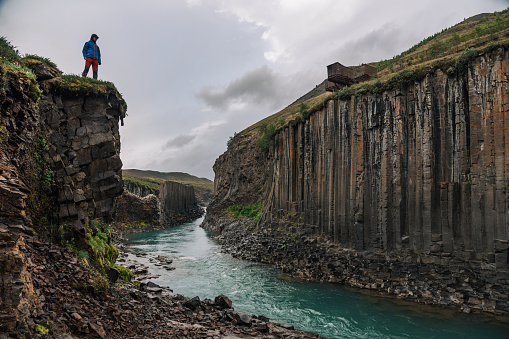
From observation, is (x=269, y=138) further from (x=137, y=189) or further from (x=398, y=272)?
(x=137, y=189)

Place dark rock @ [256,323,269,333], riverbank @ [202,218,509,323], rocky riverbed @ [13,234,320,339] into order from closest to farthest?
rocky riverbed @ [13,234,320,339] → dark rock @ [256,323,269,333] → riverbank @ [202,218,509,323]

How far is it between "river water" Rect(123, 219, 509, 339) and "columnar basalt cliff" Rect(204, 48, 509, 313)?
1216 mm

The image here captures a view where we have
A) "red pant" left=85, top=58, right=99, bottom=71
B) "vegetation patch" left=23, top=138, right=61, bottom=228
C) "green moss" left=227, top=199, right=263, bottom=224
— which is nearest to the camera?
"vegetation patch" left=23, top=138, right=61, bottom=228

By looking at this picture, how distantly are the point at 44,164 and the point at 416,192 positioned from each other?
1750 cm

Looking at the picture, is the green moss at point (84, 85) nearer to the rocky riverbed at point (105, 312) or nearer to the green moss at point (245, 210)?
the rocky riverbed at point (105, 312)

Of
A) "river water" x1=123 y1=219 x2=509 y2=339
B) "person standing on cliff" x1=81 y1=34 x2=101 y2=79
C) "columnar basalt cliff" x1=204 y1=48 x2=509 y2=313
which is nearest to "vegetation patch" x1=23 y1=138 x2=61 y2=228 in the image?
"person standing on cliff" x1=81 y1=34 x2=101 y2=79

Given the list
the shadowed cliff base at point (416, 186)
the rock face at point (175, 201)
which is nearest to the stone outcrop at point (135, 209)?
the rock face at point (175, 201)

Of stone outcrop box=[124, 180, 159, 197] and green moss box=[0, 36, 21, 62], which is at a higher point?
green moss box=[0, 36, 21, 62]

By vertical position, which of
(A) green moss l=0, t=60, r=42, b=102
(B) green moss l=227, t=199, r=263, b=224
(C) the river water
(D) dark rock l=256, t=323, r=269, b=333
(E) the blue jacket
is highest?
(E) the blue jacket

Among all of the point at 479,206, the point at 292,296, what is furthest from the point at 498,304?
the point at 292,296

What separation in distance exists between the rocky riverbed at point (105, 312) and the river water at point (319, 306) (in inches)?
102

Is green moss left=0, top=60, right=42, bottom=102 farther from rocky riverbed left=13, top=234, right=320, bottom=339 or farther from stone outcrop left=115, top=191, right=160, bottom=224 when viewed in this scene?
stone outcrop left=115, top=191, right=160, bottom=224

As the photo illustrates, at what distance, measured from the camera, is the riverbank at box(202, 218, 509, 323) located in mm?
15312

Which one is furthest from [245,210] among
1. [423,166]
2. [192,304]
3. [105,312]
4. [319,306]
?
[105,312]
